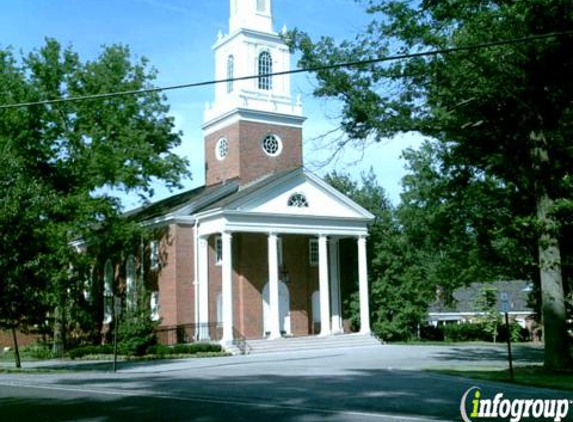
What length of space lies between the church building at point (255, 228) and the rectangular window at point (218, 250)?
54 mm

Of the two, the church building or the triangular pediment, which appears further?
the church building

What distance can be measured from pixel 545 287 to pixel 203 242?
20171mm

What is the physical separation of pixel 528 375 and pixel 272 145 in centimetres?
2472

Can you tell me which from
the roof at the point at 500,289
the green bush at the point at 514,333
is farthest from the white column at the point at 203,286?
the roof at the point at 500,289

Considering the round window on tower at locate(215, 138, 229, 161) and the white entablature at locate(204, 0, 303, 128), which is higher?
the white entablature at locate(204, 0, 303, 128)

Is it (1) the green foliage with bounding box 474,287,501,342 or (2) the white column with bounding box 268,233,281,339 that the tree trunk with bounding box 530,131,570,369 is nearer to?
(2) the white column with bounding box 268,233,281,339

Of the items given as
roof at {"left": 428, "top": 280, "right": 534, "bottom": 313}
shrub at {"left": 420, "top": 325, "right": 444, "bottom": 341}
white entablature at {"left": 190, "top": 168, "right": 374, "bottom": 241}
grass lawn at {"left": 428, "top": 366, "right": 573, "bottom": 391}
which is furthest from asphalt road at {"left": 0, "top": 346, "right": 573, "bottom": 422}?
roof at {"left": 428, "top": 280, "right": 534, "bottom": 313}

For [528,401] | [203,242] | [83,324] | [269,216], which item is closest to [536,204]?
[528,401]

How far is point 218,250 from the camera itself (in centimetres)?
3806

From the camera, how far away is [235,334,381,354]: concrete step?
33969mm

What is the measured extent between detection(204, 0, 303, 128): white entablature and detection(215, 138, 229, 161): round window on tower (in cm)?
138

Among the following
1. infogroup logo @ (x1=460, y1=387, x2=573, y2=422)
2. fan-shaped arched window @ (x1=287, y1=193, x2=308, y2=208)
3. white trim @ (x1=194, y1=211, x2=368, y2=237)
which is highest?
fan-shaped arched window @ (x1=287, y1=193, x2=308, y2=208)

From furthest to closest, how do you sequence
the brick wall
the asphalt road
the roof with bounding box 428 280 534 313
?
the roof with bounding box 428 280 534 313 < the brick wall < the asphalt road

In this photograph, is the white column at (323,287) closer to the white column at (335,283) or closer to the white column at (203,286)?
the white column at (335,283)
